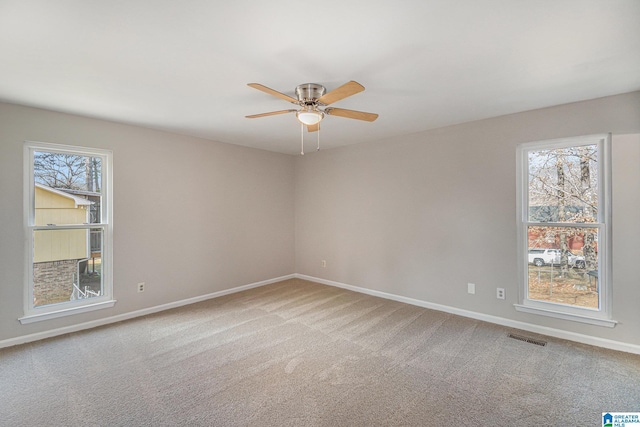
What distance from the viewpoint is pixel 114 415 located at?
6.09 ft

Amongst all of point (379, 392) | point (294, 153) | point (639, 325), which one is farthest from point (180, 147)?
point (639, 325)

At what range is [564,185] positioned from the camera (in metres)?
2.98

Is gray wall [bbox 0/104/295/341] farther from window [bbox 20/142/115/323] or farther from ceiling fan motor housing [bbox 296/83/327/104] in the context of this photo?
ceiling fan motor housing [bbox 296/83/327/104]

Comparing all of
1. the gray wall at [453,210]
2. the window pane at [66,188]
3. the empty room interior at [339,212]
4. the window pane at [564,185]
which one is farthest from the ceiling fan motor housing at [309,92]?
the window pane at [66,188]

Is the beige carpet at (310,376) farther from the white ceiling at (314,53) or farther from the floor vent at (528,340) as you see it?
the white ceiling at (314,53)

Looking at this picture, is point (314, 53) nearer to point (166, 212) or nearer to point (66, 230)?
point (166, 212)

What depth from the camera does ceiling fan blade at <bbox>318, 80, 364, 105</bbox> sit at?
1.92 metres

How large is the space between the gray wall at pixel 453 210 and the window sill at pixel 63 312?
3.13 meters

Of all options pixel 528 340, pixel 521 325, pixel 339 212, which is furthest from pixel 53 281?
pixel 521 325

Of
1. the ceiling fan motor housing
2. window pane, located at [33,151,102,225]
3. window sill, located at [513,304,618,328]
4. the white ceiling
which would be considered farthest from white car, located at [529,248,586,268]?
window pane, located at [33,151,102,225]

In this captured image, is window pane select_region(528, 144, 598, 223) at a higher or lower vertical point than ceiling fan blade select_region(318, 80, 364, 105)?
lower

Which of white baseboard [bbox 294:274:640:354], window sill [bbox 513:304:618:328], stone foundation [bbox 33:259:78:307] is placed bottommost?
white baseboard [bbox 294:274:640:354]

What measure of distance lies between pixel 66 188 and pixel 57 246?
654mm

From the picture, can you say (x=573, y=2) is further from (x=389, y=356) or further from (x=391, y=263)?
(x=391, y=263)
